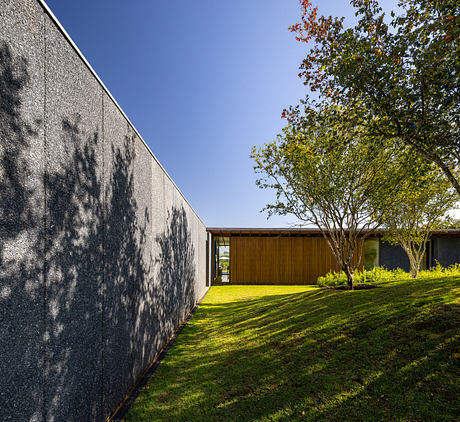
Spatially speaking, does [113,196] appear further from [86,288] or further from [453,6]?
[453,6]

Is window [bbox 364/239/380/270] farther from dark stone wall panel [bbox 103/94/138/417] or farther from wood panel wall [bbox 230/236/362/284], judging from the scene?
dark stone wall panel [bbox 103/94/138/417]

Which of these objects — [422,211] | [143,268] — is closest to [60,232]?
[143,268]

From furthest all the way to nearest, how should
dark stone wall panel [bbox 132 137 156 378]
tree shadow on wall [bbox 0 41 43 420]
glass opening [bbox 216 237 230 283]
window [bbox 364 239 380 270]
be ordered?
glass opening [bbox 216 237 230 283]
window [bbox 364 239 380 270]
dark stone wall panel [bbox 132 137 156 378]
tree shadow on wall [bbox 0 41 43 420]

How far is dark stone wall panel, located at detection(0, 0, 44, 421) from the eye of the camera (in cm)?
140

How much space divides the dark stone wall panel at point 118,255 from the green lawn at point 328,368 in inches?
18.8

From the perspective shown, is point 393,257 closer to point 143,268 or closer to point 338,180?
point 338,180

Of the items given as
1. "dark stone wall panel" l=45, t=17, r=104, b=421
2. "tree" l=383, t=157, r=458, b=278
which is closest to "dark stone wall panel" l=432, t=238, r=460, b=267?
"tree" l=383, t=157, r=458, b=278

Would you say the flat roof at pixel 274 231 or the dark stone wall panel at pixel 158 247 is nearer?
the dark stone wall panel at pixel 158 247

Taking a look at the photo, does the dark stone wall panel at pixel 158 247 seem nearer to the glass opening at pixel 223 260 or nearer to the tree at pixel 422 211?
the tree at pixel 422 211

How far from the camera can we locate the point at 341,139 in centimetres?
548

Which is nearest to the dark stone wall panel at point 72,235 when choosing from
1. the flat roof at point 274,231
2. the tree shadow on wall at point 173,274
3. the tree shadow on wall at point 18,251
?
the tree shadow on wall at point 18,251

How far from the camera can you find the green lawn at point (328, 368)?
2.71 m

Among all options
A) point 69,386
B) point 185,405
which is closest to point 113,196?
point 69,386

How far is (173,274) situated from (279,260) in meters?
12.1
